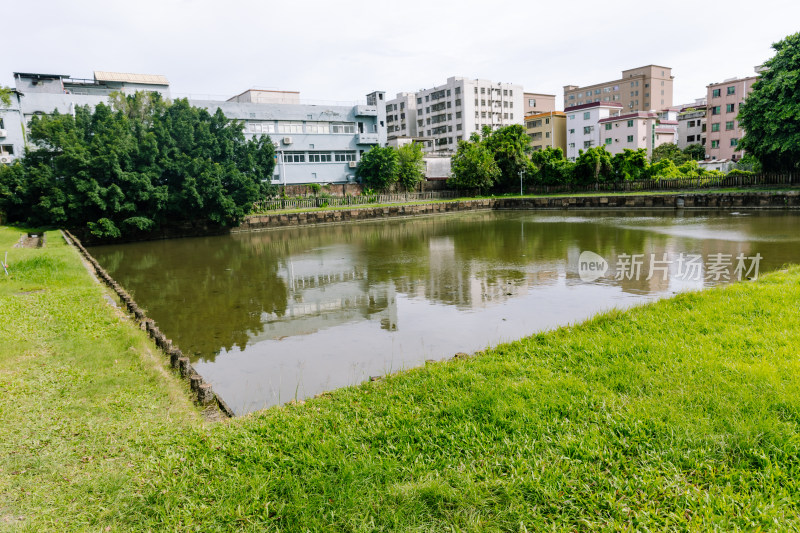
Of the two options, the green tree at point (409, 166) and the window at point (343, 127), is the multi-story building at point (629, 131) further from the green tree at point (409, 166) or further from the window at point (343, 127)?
the window at point (343, 127)

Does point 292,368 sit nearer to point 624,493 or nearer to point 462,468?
point 462,468

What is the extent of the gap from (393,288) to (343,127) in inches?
1469

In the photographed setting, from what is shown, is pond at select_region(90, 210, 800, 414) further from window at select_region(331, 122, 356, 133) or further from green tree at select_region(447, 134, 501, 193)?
window at select_region(331, 122, 356, 133)

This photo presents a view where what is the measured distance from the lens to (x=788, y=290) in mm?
6512

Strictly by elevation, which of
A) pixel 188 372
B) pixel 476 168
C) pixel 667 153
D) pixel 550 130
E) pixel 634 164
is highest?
pixel 550 130

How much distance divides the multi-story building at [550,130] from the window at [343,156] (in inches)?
1017

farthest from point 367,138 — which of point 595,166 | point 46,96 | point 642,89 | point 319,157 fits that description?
point 642,89

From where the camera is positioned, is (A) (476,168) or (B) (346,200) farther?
(A) (476,168)

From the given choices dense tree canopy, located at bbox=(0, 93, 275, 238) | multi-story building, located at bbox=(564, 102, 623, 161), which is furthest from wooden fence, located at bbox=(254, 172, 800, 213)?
multi-story building, located at bbox=(564, 102, 623, 161)

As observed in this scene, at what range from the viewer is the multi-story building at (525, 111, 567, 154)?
206 ft

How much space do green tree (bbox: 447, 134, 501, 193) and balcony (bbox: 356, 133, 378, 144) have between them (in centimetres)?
753

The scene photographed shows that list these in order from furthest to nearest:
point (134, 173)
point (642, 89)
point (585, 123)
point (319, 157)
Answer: point (642, 89), point (585, 123), point (319, 157), point (134, 173)

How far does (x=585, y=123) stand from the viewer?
59.0 meters

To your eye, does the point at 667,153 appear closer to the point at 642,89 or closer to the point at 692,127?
the point at 692,127
